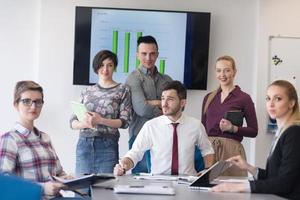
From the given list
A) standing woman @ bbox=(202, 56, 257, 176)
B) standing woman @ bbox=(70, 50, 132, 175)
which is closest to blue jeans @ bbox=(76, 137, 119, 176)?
standing woman @ bbox=(70, 50, 132, 175)

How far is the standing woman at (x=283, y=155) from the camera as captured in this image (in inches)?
97.9

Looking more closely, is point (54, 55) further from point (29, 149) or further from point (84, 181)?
point (84, 181)

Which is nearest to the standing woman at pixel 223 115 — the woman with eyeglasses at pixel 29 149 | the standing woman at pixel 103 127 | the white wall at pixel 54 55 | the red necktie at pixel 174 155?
the red necktie at pixel 174 155

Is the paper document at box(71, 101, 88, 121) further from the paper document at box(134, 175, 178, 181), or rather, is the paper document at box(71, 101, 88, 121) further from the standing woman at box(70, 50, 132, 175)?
the paper document at box(134, 175, 178, 181)

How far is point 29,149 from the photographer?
106 inches

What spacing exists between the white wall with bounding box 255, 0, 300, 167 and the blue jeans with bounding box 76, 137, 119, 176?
6.24ft

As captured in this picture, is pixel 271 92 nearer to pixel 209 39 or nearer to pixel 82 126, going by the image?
pixel 82 126

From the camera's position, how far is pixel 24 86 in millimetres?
2828

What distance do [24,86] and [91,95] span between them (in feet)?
3.14

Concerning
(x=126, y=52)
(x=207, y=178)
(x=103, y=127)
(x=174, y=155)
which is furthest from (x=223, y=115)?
(x=126, y=52)

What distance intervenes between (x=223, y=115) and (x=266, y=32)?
1.65m

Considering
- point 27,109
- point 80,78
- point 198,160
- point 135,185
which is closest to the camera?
point 135,185

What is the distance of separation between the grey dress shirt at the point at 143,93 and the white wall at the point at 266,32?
1386mm

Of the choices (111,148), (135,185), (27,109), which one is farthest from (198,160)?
(27,109)
